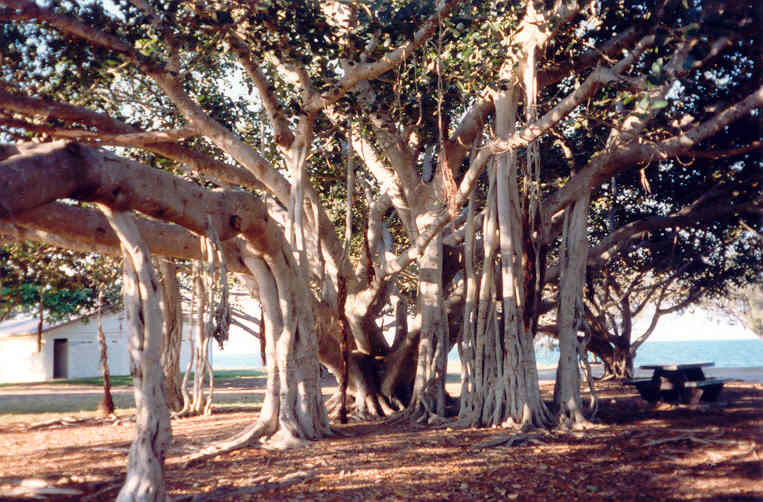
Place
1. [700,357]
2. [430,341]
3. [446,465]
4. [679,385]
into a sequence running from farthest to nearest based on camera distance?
[700,357], [679,385], [430,341], [446,465]

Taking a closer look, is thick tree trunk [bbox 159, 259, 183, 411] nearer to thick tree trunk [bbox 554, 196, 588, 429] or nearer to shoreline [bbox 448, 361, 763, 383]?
thick tree trunk [bbox 554, 196, 588, 429]

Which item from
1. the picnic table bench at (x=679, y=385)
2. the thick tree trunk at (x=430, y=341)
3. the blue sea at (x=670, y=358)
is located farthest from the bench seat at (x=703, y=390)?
the blue sea at (x=670, y=358)

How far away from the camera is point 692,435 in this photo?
5.98 m

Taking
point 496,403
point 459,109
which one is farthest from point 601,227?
point 496,403

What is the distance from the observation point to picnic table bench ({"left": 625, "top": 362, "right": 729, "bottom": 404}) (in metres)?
8.23

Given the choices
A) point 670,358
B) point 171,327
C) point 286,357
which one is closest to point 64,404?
point 171,327

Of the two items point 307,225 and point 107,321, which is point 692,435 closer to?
point 307,225

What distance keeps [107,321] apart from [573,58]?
24936mm

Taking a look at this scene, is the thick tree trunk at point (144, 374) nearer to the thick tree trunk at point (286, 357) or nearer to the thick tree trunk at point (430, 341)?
the thick tree trunk at point (286, 357)

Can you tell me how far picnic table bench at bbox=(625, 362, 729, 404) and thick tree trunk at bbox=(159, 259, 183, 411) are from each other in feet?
22.7

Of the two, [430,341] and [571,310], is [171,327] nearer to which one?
[430,341]

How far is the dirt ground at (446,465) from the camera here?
14.1 feet

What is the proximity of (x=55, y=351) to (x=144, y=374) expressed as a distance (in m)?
25.4

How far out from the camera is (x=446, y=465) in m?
5.10
